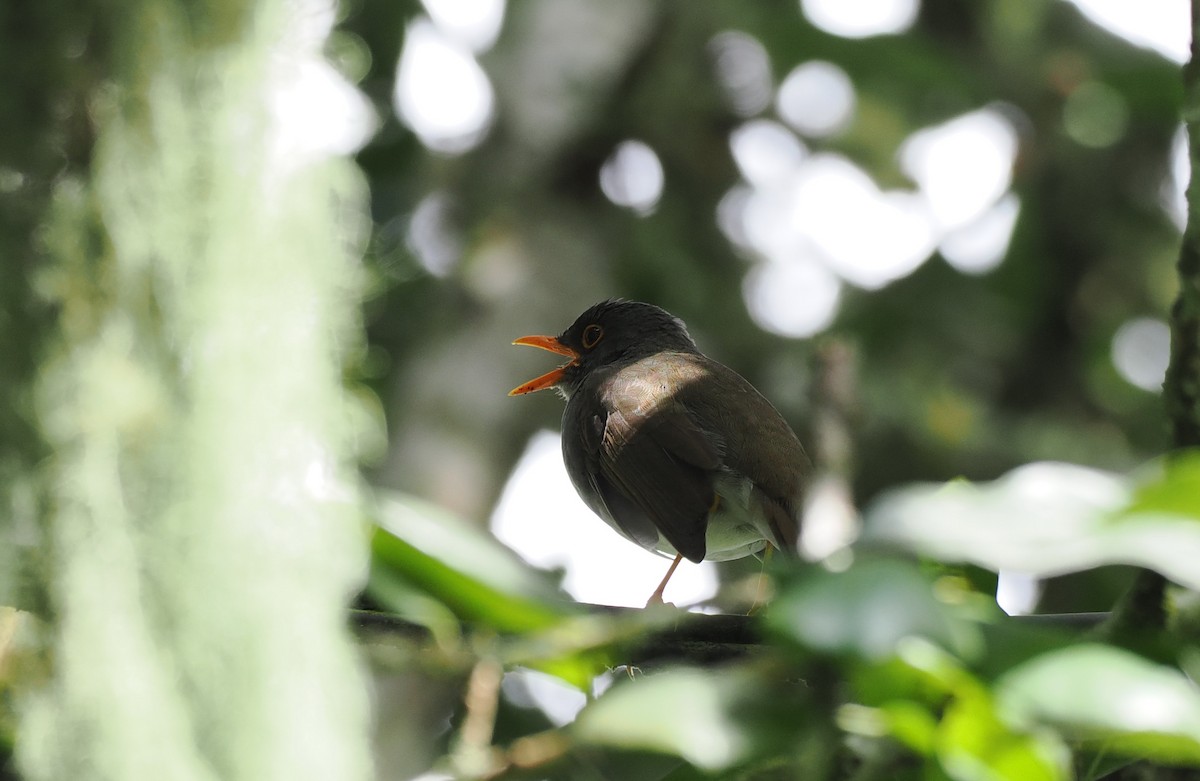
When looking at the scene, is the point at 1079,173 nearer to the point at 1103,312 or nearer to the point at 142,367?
the point at 1103,312

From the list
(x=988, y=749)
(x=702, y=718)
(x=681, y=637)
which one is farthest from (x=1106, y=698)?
(x=681, y=637)

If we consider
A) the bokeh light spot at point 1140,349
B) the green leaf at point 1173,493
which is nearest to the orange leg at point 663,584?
the green leaf at point 1173,493

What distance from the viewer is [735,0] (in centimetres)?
808

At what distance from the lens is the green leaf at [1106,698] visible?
5.44 ft

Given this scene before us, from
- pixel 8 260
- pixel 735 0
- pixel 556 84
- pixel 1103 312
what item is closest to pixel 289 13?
pixel 8 260

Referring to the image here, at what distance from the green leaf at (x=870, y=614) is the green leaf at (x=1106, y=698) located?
0.10m

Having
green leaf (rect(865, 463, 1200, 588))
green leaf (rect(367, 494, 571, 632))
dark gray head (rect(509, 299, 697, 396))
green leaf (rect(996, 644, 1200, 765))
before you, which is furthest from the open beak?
green leaf (rect(996, 644, 1200, 765))

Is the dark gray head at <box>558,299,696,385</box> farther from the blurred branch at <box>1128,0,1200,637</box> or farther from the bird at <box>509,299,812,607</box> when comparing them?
the blurred branch at <box>1128,0,1200,637</box>

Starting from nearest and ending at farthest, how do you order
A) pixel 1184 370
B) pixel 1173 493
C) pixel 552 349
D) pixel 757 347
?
pixel 1173 493
pixel 1184 370
pixel 552 349
pixel 757 347

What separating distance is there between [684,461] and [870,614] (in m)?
2.29

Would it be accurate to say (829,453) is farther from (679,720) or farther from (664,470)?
(679,720)

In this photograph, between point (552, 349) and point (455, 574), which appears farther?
point (552, 349)

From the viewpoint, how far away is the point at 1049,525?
5.56ft

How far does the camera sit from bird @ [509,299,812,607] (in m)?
3.93
